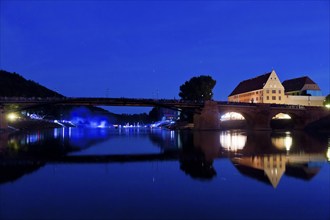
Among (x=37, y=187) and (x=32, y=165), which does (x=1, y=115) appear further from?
(x=37, y=187)

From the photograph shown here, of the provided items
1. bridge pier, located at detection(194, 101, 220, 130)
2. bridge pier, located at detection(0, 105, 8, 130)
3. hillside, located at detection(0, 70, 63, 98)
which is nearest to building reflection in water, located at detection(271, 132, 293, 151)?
bridge pier, located at detection(194, 101, 220, 130)

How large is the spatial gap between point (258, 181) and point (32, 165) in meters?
13.8

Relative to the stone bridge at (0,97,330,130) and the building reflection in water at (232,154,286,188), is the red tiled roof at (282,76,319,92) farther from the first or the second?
the building reflection in water at (232,154,286,188)

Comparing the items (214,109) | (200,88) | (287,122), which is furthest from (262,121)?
(200,88)

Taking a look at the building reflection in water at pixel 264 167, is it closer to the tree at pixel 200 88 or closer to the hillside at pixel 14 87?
the tree at pixel 200 88

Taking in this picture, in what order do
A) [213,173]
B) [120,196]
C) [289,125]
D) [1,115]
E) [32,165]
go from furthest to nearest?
[289,125] < [1,115] < [32,165] < [213,173] < [120,196]

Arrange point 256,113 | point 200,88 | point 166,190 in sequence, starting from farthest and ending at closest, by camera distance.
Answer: point 200,88 → point 256,113 → point 166,190

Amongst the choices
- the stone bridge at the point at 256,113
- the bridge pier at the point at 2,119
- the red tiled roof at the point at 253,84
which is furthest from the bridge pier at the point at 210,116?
the bridge pier at the point at 2,119

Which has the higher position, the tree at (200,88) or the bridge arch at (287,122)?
the tree at (200,88)

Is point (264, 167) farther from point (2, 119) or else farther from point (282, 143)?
point (2, 119)

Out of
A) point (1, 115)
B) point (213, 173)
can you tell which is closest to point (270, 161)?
point (213, 173)

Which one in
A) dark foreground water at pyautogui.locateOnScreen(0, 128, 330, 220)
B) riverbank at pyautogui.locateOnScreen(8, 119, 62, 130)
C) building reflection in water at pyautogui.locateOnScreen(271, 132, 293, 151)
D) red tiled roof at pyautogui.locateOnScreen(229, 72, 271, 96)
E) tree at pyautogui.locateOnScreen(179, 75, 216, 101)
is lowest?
Answer: dark foreground water at pyautogui.locateOnScreen(0, 128, 330, 220)

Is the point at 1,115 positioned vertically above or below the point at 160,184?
above

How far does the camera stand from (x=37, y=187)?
48.9 feet
